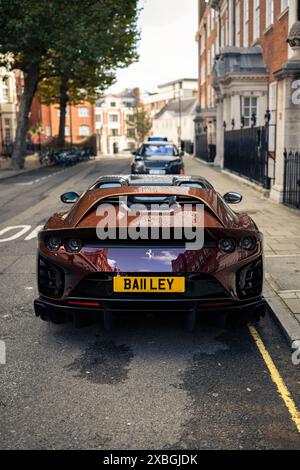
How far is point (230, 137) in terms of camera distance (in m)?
24.2

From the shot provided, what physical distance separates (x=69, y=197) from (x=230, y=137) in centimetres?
1857

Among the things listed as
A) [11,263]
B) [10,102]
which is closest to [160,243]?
[11,263]

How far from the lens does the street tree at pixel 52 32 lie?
26.9 m

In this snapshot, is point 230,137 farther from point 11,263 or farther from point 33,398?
point 33,398

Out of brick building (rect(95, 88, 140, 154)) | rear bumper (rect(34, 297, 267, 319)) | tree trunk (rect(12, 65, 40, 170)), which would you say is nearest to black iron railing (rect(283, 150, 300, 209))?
rear bumper (rect(34, 297, 267, 319))

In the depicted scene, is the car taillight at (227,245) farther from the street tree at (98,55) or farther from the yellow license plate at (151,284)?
the street tree at (98,55)

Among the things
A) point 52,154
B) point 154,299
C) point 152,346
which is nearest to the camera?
point 154,299

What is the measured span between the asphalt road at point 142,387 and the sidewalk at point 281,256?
180mm

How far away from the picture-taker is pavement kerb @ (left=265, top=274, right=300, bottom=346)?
488cm

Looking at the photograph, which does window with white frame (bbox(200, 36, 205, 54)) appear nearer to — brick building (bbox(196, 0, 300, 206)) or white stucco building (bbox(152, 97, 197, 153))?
brick building (bbox(196, 0, 300, 206))

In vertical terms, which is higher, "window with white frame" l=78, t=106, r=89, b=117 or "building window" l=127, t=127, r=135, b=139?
"window with white frame" l=78, t=106, r=89, b=117

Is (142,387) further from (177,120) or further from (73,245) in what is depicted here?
(177,120)
